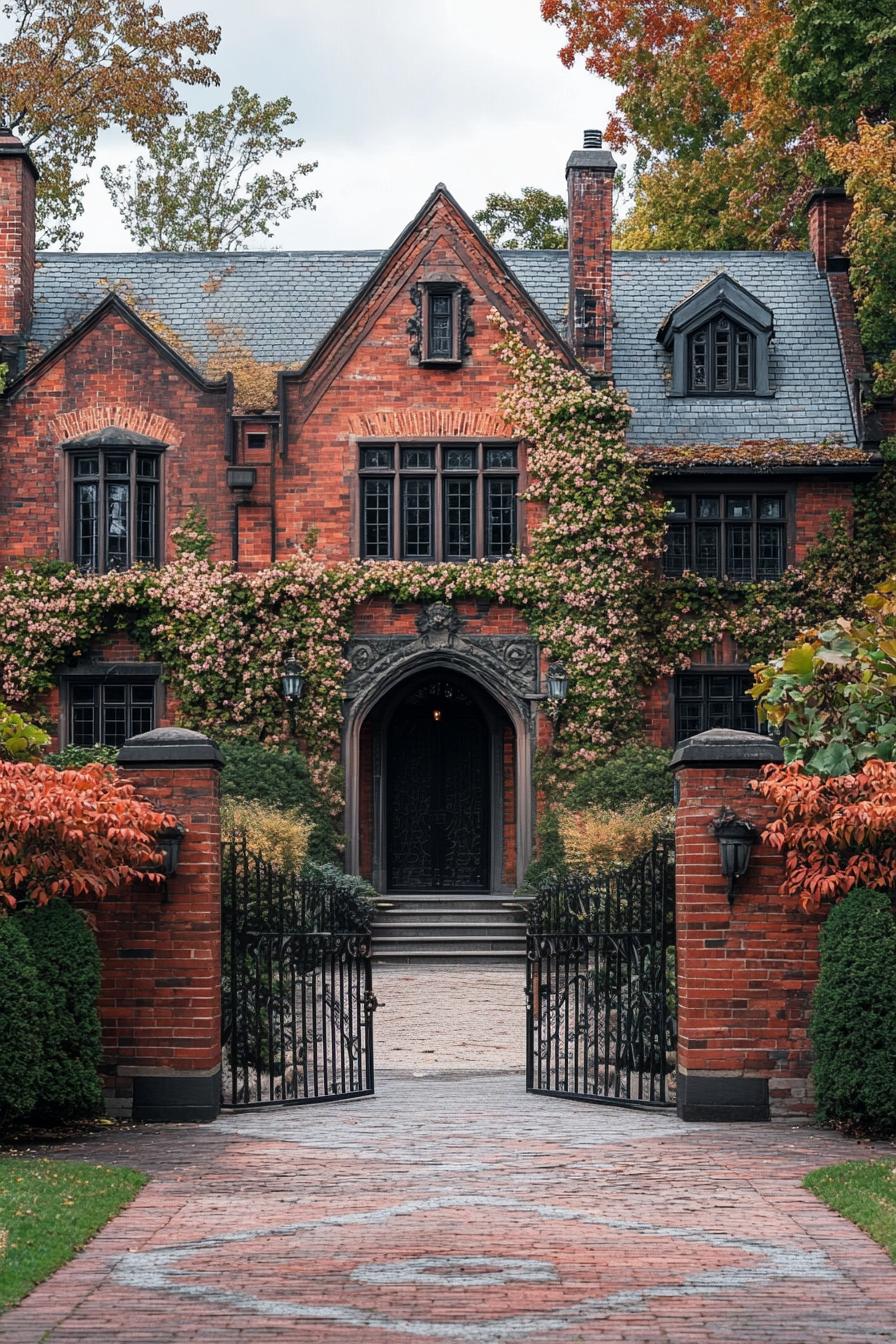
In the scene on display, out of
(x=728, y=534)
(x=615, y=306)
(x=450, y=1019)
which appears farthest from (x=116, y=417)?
(x=450, y=1019)

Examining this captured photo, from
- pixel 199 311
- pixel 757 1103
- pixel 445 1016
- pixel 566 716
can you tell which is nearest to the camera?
pixel 757 1103

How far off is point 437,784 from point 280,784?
329cm

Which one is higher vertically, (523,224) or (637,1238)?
(523,224)

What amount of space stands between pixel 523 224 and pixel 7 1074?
110ft

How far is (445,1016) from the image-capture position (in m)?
18.0

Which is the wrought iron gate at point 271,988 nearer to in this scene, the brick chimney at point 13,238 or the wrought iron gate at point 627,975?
the wrought iron gate at point 627,975

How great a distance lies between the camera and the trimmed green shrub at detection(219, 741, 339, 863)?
2319 centimetres

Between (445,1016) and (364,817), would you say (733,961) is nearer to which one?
(445,1016)

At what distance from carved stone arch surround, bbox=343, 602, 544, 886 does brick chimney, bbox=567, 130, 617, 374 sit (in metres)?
4.42

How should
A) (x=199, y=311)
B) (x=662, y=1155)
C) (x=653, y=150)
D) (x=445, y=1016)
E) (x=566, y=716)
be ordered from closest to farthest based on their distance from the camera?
1. (x=662, y=1155)
2. (x=445, y=1016)
3. (x=566, y=716)
4. (x=199, y=311)
5. (x=653, y=150)

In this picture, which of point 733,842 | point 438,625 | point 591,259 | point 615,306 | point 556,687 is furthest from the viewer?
point 615,306

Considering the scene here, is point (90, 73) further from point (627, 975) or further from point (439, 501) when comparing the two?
point (627, 975)

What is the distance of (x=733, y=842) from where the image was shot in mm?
11570

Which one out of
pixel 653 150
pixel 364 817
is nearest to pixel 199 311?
pixel 364 817
